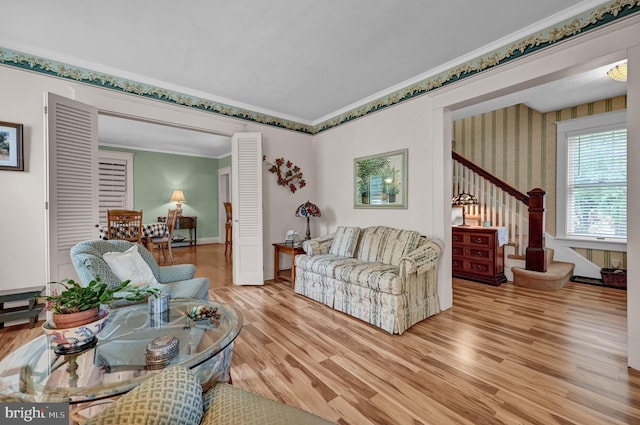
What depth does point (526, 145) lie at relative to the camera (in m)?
4.69

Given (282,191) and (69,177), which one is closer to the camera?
(69,177)

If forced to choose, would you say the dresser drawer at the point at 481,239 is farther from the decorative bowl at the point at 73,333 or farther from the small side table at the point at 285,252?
the decorative bowl at the point at 73,333

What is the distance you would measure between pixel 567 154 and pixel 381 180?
10.4ft

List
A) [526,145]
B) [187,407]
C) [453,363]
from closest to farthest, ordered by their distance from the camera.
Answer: [187,407] → [453,363] → [526,145]

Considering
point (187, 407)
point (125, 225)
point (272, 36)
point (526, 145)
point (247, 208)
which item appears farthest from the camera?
point (526, 145)

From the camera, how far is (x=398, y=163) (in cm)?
346

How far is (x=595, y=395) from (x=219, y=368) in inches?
87.7

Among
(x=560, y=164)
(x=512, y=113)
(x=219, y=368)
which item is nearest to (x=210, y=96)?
(x=219, y=368)

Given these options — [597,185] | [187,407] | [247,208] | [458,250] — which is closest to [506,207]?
[458,250]

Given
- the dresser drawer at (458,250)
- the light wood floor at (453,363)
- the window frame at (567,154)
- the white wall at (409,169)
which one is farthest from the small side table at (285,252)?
the window frame at (567,154)

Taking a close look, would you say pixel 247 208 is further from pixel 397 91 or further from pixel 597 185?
pixel 597 185

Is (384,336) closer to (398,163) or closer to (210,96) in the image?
(398,163)

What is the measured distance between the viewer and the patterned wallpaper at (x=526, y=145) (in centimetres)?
406

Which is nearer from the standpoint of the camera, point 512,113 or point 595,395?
point 595,395
